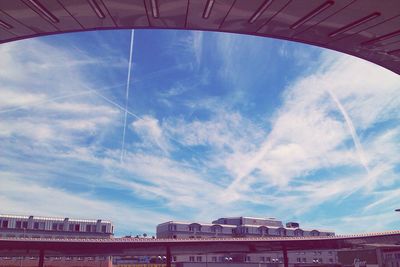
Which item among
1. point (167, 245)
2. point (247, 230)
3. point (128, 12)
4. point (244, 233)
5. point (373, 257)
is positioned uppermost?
point (247, 230)

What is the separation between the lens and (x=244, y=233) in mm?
104875

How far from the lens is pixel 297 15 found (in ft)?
23.0

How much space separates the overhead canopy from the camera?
4666cm

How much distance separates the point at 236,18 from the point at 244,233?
340 ft

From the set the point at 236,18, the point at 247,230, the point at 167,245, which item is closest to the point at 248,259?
the point at 247,230

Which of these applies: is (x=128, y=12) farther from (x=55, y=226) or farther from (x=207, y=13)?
(x=55, y=226)

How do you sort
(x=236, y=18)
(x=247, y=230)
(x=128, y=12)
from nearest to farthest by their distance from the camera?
(x=128, y=12), (x=236, y=18), (x=247, y=230)

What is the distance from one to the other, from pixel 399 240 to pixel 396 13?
201 feet

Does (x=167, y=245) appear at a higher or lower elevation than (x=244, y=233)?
lower

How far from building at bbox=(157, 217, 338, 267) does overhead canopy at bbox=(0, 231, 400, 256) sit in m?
31.1

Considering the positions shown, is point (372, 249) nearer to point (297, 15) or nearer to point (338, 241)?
point (338, 241)

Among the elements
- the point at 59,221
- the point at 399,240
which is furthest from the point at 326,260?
the point at 59,221

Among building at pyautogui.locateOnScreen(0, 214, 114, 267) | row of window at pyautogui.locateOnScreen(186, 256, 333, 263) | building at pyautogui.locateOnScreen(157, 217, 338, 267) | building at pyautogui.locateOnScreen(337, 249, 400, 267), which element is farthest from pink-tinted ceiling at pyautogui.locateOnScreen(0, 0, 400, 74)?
row of window at pyautogui.locateOnScreen(186, 256, 333, 263)

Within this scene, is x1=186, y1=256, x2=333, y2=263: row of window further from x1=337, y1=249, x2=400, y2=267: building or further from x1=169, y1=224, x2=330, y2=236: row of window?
x1=337, y1=249, x2=400, y2=267: building
